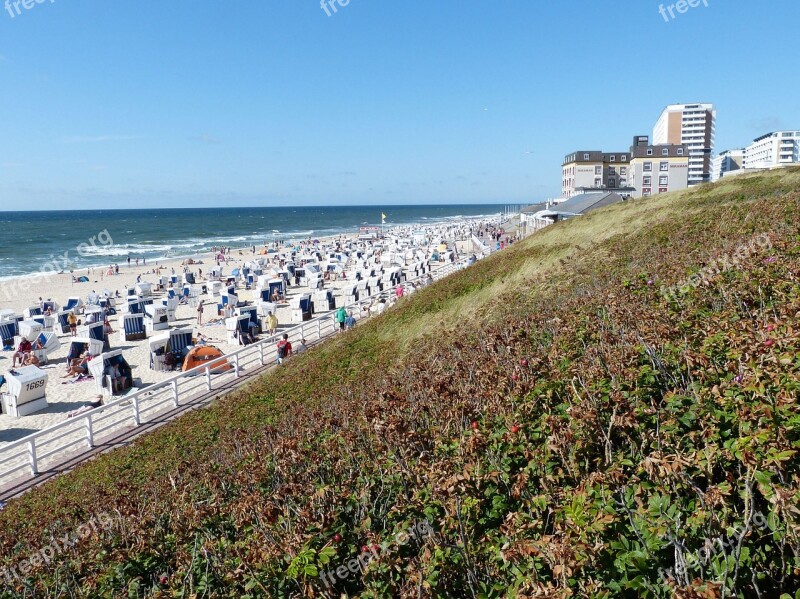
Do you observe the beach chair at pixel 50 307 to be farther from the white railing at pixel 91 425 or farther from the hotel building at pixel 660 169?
the hotel building at pixel 660 169

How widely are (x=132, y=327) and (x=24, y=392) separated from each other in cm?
991

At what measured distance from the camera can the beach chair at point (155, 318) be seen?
25859mm

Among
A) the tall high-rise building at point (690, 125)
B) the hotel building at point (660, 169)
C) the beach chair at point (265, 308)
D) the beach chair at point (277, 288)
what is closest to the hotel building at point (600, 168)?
the hotel building at point (660, 169)

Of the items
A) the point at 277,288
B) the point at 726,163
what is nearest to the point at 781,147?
the point at 726,163

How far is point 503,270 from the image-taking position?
16.1m

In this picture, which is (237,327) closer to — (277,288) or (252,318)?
(252,318)

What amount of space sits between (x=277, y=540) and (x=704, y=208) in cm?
1602

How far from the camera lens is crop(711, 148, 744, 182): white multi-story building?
137 metres

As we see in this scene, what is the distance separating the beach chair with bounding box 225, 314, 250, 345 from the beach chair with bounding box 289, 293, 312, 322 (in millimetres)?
4184

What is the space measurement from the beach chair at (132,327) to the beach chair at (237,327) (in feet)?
16.1

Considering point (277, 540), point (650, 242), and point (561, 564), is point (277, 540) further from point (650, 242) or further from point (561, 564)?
point (650, 242)

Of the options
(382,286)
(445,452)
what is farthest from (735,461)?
(382,286)

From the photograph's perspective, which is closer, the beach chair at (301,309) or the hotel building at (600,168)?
the beach chair at (301,309)

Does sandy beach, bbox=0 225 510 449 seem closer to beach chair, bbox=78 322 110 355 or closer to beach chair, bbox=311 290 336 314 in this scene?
beach chair, bbox=78 322 110 355
